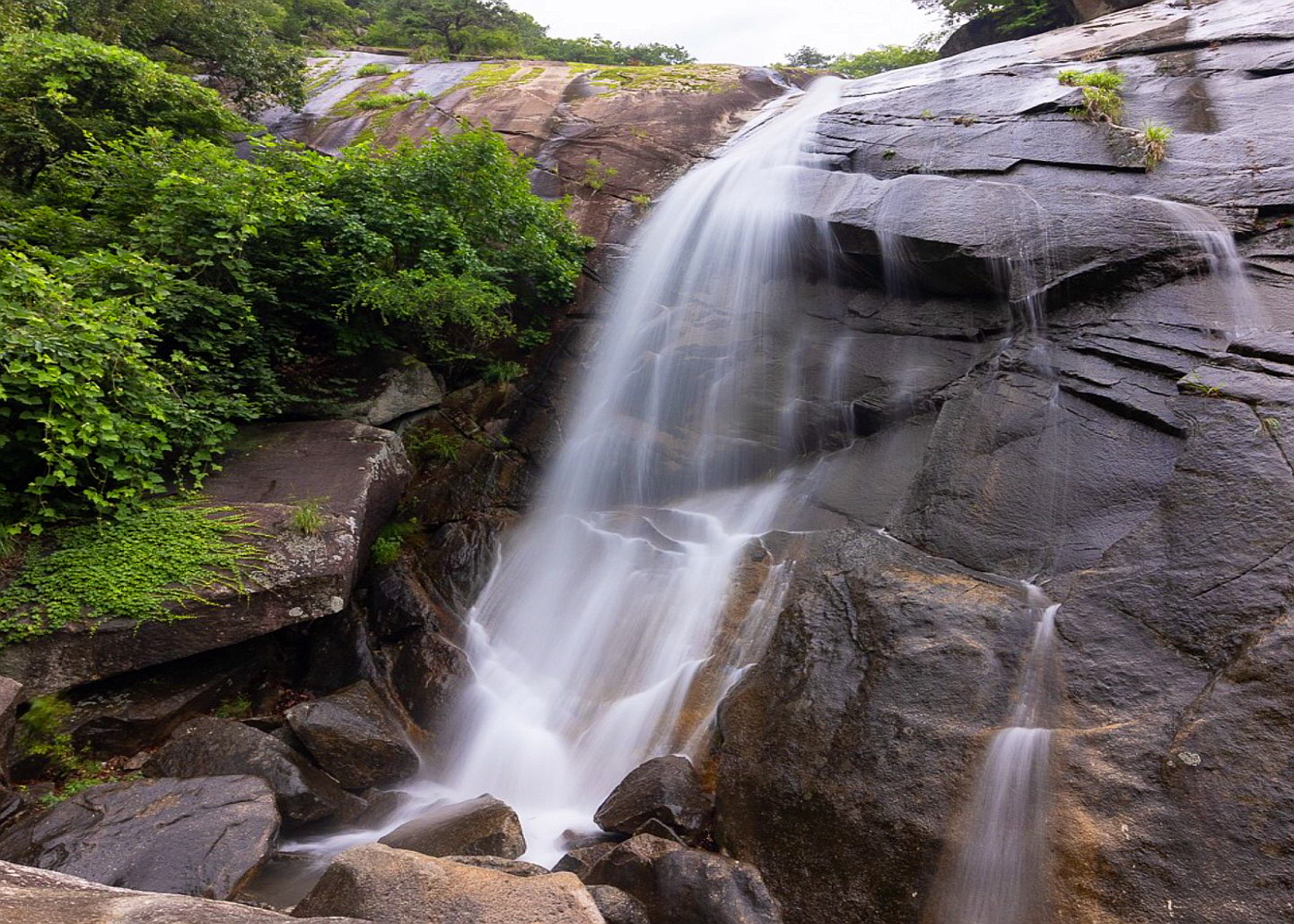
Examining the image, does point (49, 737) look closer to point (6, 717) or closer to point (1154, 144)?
point (6, 717)

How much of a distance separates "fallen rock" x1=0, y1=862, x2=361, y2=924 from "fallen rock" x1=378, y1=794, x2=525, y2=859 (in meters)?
2.29

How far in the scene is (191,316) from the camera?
311 inches

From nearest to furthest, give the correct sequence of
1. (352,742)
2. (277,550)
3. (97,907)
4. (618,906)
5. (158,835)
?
(97,907), (618,906), (158,835), (352,742), (277,550)

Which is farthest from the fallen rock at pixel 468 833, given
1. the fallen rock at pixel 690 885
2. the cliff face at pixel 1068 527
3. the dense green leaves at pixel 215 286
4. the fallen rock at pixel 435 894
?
the dense green leaves at pixel 215 286

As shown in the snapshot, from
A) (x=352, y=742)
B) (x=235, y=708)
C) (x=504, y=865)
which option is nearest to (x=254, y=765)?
(x=352, y=742)

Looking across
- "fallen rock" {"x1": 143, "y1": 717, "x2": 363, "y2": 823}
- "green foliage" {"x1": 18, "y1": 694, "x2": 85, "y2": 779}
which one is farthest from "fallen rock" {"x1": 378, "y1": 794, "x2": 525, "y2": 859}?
"green foliage" {"x1": 18, "y1": 694, "x2": 85, "y2": 779}

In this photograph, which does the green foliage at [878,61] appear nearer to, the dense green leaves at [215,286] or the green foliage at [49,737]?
the dense green leaves at [215,286]

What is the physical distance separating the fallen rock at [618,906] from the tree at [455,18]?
90.5 ft

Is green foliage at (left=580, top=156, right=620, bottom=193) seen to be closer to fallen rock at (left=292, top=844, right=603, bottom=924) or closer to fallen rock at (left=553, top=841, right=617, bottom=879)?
fallen rock at (left=553, top=841, right=617, bottom=879)

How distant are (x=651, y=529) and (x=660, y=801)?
13.0 ft

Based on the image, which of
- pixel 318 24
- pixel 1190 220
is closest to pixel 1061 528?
pixel 1190 220

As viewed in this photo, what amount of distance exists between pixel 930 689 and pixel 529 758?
3817mm

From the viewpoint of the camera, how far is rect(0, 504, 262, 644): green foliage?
221 inches

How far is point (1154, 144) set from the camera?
8.95 m
